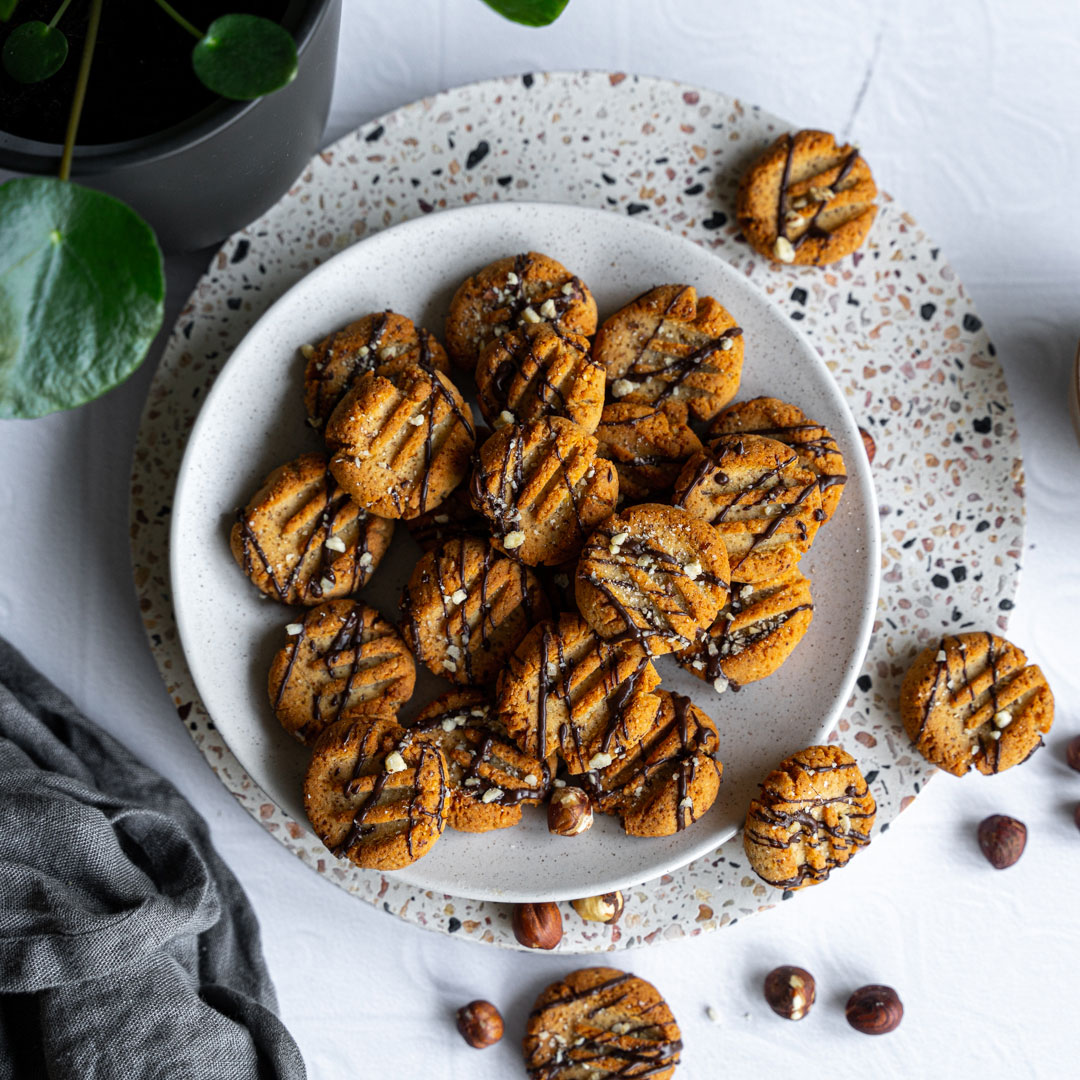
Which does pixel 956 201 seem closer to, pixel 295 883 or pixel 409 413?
pixel 409 413

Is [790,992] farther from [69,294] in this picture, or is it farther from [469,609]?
[69,294]

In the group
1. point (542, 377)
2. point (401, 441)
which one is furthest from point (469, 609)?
point (542, 377)

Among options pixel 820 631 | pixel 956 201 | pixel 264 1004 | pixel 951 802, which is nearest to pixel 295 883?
pixel 264 1004

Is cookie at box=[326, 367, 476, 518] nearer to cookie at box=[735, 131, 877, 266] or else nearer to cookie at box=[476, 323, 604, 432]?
cookie at box=[476, 323, 604, 432]

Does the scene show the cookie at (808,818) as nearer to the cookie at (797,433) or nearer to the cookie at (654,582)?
the cookie at (654,582)

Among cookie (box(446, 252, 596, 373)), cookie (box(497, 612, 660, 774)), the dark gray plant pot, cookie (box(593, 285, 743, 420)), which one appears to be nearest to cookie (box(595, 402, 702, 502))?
cookie (box(593, 285, 743, 420))
